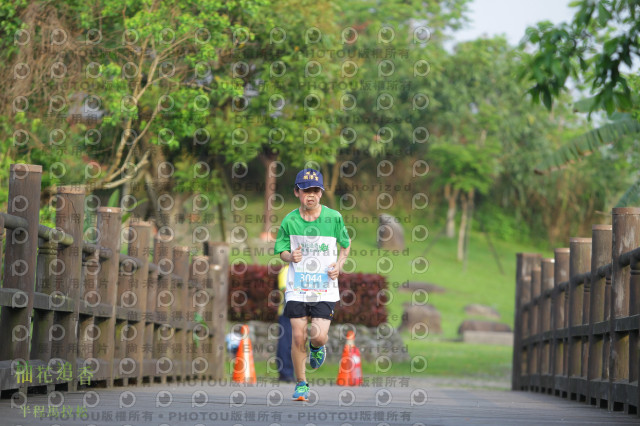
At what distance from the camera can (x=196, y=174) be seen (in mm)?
22328

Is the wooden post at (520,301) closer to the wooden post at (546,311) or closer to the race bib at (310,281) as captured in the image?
the wooden post at (546,311)

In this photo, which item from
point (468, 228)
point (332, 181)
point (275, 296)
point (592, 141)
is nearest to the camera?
point (592, 141)

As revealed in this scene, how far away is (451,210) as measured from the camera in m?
51.9

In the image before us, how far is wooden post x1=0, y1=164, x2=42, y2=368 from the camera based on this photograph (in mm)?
6914

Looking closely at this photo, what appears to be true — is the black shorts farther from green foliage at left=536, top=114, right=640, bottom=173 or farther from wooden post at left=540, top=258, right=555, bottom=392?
green foliage at left=536, top=114, right=640, bottom=173

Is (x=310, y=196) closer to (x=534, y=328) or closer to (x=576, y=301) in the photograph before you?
(x=576, y=301)

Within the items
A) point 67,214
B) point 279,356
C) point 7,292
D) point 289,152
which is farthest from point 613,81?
point 289,152

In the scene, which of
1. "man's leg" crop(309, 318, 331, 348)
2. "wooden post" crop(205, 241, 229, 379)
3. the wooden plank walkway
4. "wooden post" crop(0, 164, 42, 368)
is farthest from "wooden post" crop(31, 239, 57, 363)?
"wooden post" crop(205, 241, 229, 379)

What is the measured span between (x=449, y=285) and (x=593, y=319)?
3389 cm

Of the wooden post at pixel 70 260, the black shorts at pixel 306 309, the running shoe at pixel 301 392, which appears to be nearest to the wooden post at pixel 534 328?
the black shorts at pixel 306 309

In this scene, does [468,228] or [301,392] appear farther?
[468,228]

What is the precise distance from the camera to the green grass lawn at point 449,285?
24.3m

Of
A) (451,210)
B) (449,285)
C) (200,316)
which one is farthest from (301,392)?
(451,210)

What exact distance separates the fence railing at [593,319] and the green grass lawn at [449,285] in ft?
27.3
